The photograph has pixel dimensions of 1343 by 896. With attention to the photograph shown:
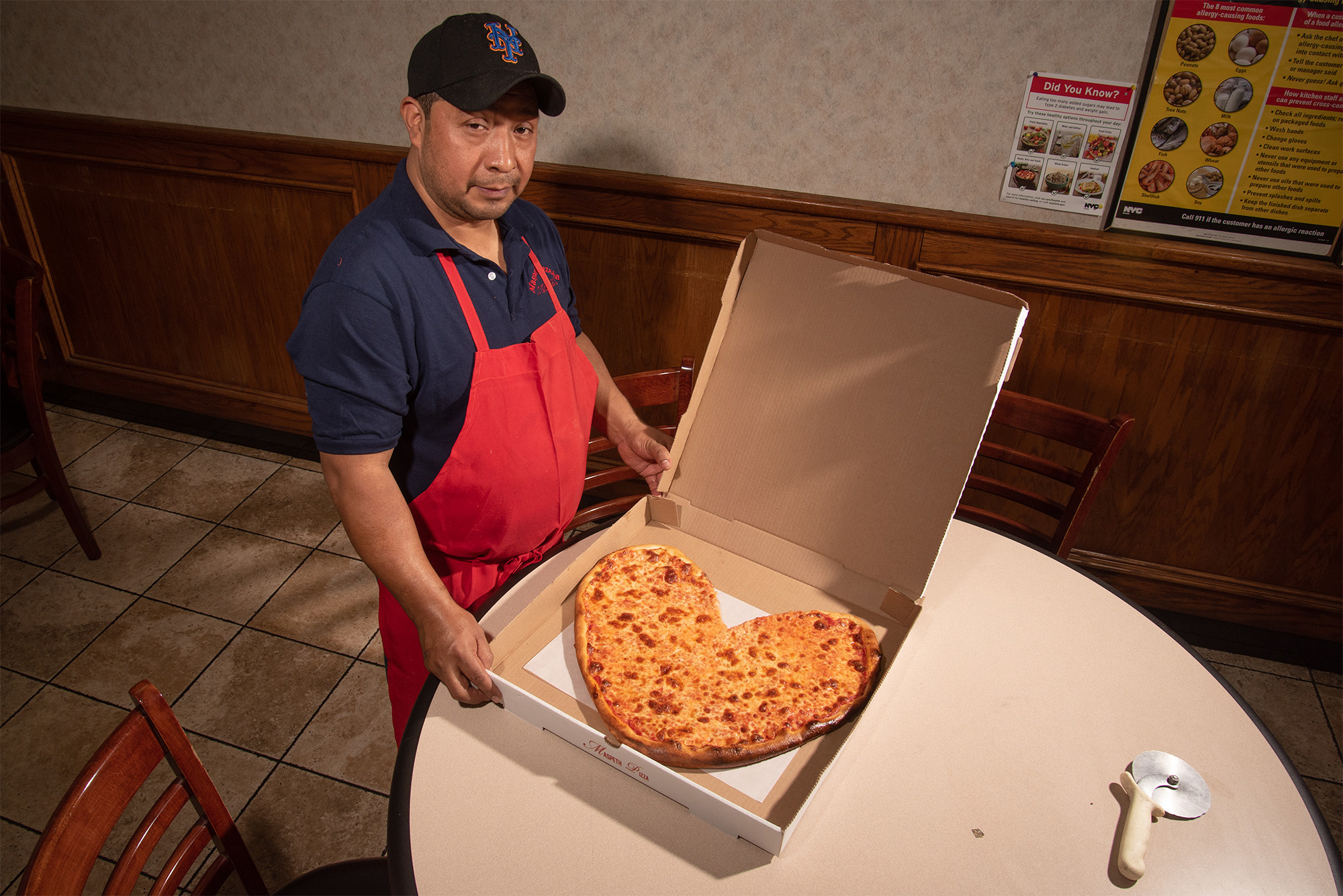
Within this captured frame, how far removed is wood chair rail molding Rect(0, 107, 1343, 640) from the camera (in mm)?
2027

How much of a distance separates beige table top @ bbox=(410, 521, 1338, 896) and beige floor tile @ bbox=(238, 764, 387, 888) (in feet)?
3.19

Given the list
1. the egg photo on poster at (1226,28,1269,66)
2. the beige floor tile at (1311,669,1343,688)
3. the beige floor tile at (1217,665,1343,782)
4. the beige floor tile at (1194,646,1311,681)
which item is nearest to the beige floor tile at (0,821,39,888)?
the beige floor tile at (1217,665,1343,782)

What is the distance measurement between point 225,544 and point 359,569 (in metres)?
0.50

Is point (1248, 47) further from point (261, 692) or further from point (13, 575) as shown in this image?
point (13, 575)

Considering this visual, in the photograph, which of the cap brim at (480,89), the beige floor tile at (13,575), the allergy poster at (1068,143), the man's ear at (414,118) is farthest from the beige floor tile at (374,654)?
the allergy poster at (1068,143)

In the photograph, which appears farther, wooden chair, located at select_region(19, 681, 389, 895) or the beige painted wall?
the beige painted wall

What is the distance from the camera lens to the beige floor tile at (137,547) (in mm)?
2439

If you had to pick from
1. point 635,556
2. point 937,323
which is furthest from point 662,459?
point 937,323

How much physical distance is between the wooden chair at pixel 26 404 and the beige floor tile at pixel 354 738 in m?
1.10

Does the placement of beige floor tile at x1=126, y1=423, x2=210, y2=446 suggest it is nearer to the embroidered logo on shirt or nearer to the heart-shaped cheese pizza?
the embroidered logo on shirt

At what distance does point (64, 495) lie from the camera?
2.40 metres

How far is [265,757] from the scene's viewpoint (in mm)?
1933

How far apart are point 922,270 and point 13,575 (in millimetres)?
2923

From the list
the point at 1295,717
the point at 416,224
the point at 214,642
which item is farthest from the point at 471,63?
the point at 1295,717
